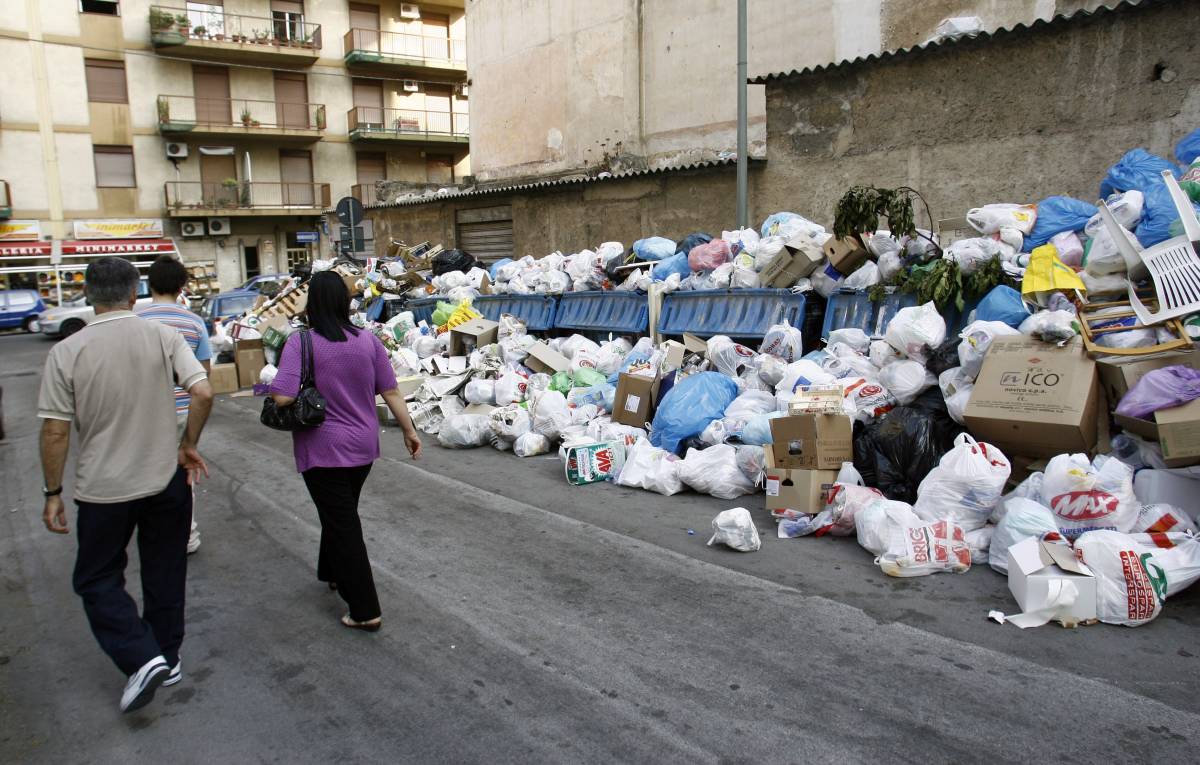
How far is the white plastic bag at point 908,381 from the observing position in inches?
222

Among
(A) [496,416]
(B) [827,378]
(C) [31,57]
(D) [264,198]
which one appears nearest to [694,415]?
(B) [827,378]

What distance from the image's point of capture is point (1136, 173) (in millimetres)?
6320

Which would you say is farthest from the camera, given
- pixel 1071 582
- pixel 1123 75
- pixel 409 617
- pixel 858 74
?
pixel 858 74

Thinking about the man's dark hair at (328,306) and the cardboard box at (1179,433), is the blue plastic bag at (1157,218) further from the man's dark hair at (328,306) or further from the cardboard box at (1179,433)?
the man's dark hair at (328,306)

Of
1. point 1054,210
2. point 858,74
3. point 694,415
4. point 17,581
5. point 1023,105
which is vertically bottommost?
point 17,581

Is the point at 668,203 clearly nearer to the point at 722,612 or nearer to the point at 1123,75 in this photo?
the point at 1123,75

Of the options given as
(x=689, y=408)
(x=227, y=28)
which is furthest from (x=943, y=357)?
(x=227, y=28)

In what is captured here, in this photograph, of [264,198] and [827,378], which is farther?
[264,198]

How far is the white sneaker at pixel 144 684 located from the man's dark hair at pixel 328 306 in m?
1.42

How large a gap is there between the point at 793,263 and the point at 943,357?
8.27ft

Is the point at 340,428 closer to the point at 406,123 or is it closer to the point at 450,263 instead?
the point at 450,263

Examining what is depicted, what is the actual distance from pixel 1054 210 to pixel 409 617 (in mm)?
5752

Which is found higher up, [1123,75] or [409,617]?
[1123,75]

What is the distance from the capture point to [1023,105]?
9.04 metres
